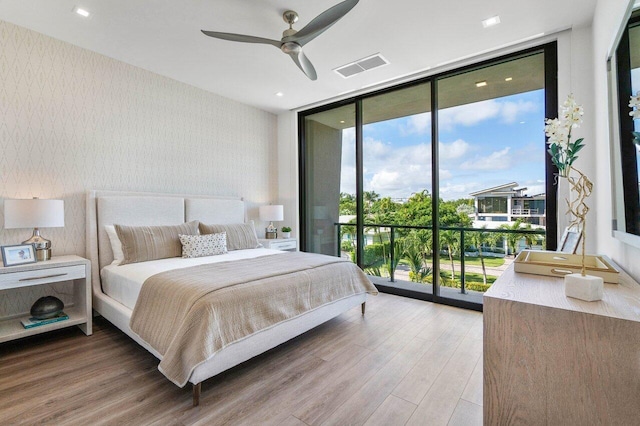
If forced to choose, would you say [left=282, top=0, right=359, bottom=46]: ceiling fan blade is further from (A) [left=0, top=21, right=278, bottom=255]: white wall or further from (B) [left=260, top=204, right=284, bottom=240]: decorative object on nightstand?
(B) [left=260, top=204, right=284, bottom=240]: decorative object on nightstand

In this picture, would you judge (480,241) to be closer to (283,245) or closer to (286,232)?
(283,245)

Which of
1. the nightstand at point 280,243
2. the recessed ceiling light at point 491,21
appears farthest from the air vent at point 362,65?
the nightstand at point 280,243

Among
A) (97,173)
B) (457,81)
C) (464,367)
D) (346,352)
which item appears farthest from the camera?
(457,81)

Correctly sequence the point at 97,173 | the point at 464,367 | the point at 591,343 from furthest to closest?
the point at 97,173 → the point at 464,367 → the point at 591,343

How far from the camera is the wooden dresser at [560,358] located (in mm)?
953

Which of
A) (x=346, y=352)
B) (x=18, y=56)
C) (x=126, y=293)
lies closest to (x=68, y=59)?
(x=18, y=56)

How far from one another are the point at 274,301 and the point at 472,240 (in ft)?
9.15

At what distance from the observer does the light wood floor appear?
5.68ft

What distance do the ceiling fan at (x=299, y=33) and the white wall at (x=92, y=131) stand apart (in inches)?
72.5

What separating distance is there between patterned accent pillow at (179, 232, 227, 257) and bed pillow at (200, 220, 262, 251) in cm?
25

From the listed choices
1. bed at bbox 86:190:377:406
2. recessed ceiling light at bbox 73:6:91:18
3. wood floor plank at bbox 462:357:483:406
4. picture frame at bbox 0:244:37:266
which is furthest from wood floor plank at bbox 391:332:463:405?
recessed ceiling light at bbox 73:6:91:18

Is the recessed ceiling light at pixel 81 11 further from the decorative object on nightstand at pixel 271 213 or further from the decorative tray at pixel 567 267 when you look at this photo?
the decorative tray at pixel 567 267

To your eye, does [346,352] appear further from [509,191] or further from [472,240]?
[509,191]

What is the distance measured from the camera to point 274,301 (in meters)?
2.28
